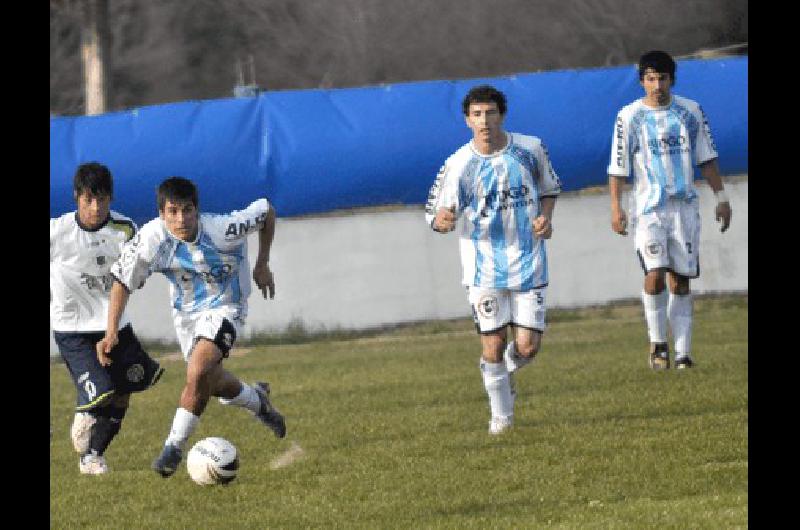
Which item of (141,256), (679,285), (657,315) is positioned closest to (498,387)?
(141,256)

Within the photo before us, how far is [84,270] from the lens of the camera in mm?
11648

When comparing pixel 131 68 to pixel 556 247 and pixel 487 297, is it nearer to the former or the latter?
pixel 556 247

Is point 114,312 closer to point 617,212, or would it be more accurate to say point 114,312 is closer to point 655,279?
point 617,212

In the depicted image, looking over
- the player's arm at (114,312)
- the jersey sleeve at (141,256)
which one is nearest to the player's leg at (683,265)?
the jersey sleeve at (141,256)

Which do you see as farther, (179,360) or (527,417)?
(179,360)

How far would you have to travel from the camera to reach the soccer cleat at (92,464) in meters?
11.4

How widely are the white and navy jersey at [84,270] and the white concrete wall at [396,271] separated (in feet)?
25.2

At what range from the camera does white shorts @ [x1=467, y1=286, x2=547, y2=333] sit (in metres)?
11.7

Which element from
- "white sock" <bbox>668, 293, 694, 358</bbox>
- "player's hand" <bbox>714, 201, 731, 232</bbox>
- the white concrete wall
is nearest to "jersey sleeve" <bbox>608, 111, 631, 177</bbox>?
"player's hand" <bbox>714, 201, 731, 232</bbox>

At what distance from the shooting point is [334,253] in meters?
19.7
